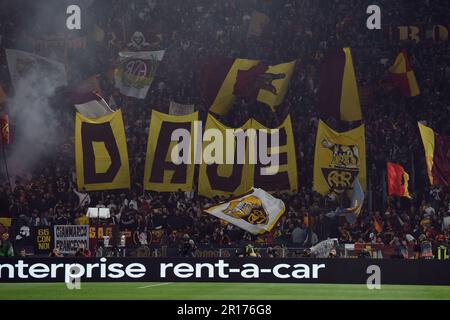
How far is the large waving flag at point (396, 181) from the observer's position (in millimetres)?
30562

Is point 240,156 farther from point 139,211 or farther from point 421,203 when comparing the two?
point 421,203

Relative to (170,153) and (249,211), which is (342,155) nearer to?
(249,211)

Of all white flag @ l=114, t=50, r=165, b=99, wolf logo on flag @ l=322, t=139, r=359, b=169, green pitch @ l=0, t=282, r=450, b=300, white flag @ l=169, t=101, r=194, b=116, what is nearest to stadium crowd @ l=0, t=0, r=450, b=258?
white flag @ l=114, t=50, r=165, b=99

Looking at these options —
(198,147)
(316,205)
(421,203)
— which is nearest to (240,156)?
(198,147)

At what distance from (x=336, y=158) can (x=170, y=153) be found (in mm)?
5591

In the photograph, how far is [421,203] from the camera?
31.4m

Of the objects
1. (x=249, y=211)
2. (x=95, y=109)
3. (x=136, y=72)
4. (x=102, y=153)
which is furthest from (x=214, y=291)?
(x=136, y=72)

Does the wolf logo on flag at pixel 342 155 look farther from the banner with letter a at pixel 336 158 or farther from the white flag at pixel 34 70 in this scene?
the white flag at pixel 34 70

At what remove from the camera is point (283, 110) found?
35531 millimetres

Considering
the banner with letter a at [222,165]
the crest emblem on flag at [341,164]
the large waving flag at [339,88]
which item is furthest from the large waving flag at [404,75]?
the banner with letter a at [222,165]

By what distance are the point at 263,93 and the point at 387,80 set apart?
4.86 metres

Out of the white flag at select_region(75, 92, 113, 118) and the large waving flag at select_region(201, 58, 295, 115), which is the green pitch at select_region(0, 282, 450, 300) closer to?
the white flag at select_region(75, 92, 113, 118)

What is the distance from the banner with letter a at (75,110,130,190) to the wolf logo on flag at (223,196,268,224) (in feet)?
15.4

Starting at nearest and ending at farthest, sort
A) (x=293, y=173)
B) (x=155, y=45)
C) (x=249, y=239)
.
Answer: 1. (x=249, y=239)
2. (x=293, y=173)
3. (x=155, y=45)
